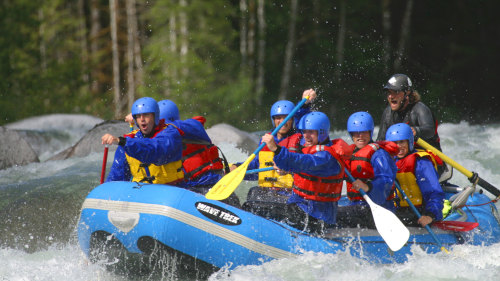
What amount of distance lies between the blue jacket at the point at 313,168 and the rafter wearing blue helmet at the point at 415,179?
837 mm

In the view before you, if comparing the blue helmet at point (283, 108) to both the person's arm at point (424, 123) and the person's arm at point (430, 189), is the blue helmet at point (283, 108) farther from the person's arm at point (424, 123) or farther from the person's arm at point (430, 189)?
the person's arm at point (430, 189)

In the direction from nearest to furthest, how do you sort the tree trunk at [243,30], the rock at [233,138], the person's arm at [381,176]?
the person's arm at [381,176], the rock at [233,138], the tree trunk at [243,30]

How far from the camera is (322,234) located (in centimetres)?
463

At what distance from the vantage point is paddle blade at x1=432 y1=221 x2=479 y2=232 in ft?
16.9

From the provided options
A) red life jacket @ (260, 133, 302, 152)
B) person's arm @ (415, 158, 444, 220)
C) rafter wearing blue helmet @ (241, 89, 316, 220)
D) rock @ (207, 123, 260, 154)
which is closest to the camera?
rafter wearing blue helmet @ (241, 89, 316, 220)

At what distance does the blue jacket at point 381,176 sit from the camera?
183 inches

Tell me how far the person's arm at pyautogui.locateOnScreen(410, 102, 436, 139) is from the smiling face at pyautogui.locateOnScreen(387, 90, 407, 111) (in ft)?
0.44

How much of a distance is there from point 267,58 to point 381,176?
14.0m

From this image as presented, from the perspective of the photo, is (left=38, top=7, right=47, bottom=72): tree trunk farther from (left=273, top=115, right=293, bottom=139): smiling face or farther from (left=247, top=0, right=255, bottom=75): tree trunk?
(left=273, top=115, right=293, bottom=139): smiling face

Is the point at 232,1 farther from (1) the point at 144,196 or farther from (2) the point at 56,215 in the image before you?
(1) the point at 144,196

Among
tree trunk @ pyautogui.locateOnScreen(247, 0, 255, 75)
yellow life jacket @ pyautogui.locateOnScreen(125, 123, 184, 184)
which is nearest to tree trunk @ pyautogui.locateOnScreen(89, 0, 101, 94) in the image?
tree trunk @ pyautogui.locateOnScreen(247, 0, 255, 75)

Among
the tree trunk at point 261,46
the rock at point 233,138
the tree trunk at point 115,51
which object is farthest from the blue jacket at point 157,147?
the tree trunk at point 115,51

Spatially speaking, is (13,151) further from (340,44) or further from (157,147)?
(340,44)

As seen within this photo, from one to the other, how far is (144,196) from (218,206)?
556mm
